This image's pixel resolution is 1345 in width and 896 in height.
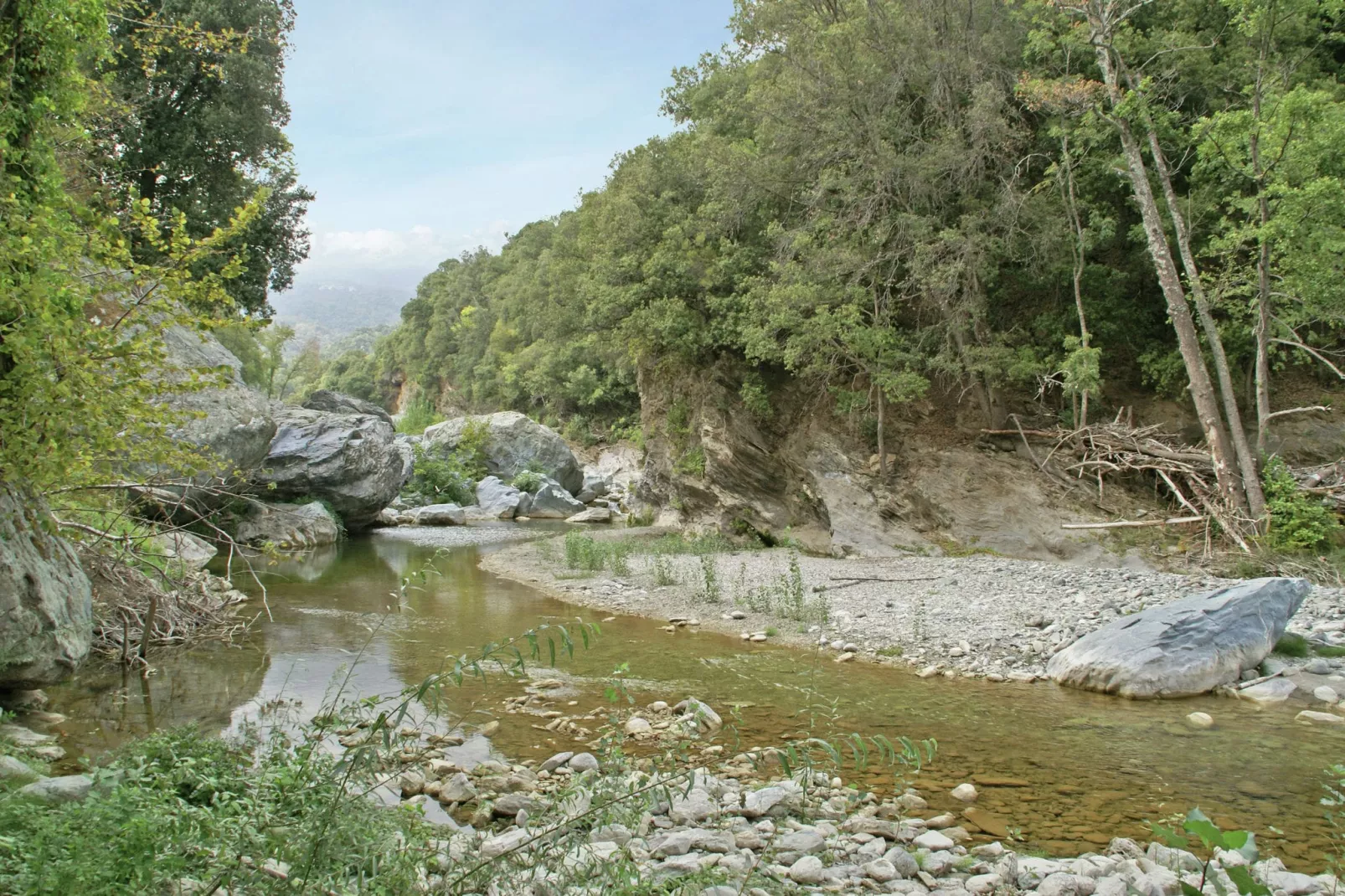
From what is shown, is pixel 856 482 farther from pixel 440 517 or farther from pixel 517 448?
pixel 517 448

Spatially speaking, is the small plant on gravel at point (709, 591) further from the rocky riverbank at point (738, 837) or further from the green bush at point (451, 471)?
the green bush at point (451, 471)

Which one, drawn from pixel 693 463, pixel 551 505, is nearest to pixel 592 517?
pixel 551 505

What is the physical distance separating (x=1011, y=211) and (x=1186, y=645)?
11533mm

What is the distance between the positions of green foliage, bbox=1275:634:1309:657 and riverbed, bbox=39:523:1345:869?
5.00 ft

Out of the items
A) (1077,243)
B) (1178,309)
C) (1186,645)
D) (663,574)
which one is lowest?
(663,574)

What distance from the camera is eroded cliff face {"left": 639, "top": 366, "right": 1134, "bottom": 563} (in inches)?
682

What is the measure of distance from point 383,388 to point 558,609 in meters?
88.8

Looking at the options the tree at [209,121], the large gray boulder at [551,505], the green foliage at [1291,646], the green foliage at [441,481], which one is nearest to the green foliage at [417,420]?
the green foliage at [441,481]

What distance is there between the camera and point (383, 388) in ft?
315

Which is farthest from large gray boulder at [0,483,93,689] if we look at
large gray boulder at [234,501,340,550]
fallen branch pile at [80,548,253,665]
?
large gray boulder at [234,501,340,550]

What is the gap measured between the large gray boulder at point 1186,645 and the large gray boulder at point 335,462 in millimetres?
22585

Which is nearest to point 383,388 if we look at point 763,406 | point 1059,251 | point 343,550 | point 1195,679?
point 343,550

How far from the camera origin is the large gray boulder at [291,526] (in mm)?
22453

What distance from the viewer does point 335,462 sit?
25969mm
